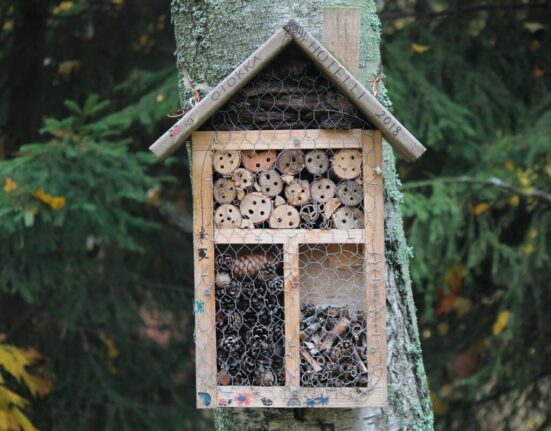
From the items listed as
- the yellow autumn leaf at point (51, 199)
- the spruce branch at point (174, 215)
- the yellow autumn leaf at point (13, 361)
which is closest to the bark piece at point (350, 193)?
the yellow autumn leaf at point (51, 199)

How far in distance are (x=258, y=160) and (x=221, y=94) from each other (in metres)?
0.18

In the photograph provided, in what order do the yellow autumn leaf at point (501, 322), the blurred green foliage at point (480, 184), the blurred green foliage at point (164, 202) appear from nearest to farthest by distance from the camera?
1. the blurred green foliage at point (164, 202)
2. the blurred green foliage at point (480, 184)
3. the yellow autumn leaf at point (501, 322)

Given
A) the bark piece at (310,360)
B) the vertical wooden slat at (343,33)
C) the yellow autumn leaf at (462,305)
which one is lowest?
the bark piece at (310,360)

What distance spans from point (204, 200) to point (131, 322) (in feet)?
11.9

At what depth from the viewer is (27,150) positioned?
4.02 m

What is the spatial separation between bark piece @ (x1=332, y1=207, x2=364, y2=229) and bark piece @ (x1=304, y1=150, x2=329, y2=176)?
0.10 m

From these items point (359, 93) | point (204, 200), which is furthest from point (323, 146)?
point (204, 200)

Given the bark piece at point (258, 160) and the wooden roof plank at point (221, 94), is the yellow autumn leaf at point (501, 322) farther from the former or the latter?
the wooden roof plank at point (221, 94)

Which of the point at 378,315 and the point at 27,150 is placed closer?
the point at 378,315

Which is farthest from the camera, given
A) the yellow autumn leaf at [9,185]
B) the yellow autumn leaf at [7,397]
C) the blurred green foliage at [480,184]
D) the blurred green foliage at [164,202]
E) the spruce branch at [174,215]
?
the spruce branch at [174,215]

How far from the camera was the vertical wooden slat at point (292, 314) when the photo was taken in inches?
81.3

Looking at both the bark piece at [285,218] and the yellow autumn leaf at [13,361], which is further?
the yellow autumn leaf at [13,361]

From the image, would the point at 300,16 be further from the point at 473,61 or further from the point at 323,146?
the point at 473,61

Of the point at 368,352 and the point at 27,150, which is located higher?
the point at 27,150
